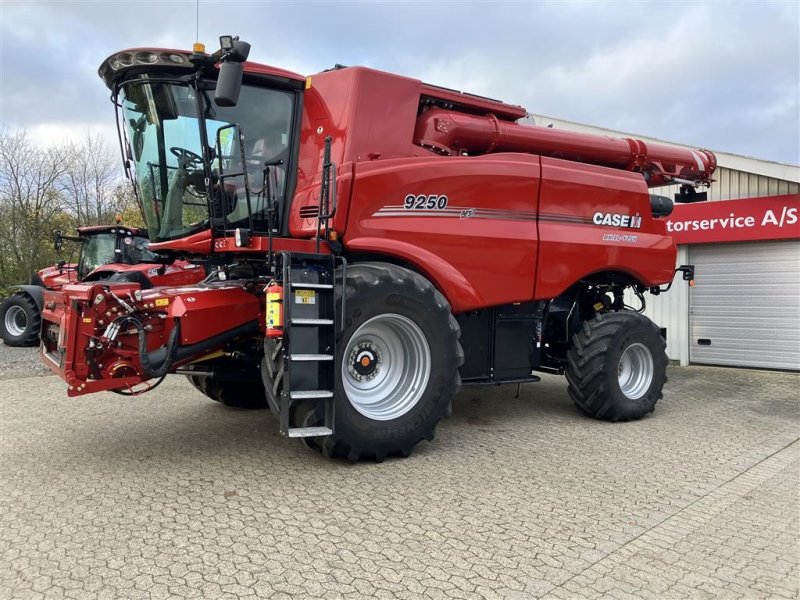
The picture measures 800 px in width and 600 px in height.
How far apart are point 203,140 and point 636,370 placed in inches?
200

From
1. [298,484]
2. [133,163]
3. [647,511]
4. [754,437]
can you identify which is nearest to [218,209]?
[133,163]

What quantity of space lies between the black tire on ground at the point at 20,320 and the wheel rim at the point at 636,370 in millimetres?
9843

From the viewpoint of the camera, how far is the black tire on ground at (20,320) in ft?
35.6

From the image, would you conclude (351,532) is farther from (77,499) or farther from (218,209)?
(218,209)

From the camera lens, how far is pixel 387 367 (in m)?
4.87

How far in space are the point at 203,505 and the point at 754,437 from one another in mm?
5100

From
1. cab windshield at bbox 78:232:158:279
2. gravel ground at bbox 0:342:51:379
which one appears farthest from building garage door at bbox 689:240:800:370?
gravel ground at bbox 0:342:51:379

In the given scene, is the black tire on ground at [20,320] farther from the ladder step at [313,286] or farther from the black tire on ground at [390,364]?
the ladder step at [313,286]

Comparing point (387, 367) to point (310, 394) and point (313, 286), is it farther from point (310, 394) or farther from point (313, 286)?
point (313, 286)

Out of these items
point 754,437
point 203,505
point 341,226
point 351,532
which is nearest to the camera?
point 351,532

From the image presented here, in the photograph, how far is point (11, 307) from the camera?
11234 millimetres

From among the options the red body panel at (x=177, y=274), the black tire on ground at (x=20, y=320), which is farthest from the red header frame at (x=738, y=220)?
the black tire on ground at (x=20, y=320)

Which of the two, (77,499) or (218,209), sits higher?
(218,209)

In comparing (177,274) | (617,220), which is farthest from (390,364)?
(177,274)
